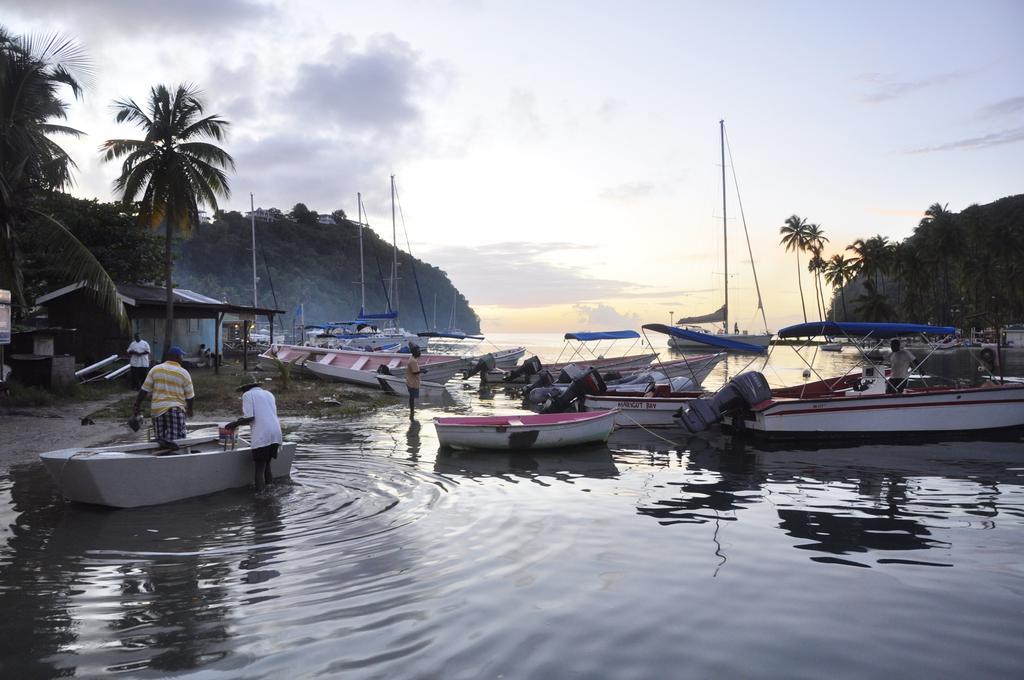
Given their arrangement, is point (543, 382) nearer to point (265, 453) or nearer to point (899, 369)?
point (899, 369)

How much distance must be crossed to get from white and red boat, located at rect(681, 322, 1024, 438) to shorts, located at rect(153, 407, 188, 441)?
1104 cm

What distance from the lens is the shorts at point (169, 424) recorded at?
10113 millimetres

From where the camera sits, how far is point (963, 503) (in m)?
9.77

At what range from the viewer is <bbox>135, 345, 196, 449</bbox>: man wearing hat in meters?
9.94

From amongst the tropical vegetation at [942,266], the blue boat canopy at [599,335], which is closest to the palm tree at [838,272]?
the tropical vegetation at [942,266]

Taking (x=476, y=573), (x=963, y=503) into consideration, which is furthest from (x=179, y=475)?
(x=963, y=503)

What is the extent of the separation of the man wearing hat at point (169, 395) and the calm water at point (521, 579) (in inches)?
57.7

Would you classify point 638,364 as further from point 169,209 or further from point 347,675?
point 347,675

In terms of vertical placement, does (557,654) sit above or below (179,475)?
below

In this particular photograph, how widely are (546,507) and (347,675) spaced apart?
5.25m

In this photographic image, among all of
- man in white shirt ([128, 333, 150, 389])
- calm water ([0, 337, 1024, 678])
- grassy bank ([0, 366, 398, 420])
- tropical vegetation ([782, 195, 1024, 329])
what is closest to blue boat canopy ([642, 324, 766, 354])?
calm water ([0, 337, 1024, 678])

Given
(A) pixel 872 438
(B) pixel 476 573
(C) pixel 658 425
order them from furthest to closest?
(C) pixel 658 425 → (A) pixel 872 438 → (B) pixel 476 573

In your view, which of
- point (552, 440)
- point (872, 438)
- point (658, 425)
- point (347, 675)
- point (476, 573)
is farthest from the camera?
point (658, 425)

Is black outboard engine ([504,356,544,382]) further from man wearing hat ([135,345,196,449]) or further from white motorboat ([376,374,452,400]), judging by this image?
man wearing hat ([135,345,196,449])
